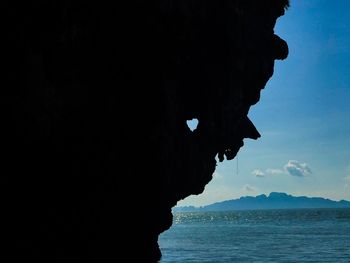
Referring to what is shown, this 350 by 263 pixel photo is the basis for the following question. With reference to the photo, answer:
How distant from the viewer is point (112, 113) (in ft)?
72.0

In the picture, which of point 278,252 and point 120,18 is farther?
point 278,252

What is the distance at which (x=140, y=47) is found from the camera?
21906 mm

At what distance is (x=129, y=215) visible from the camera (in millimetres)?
25047

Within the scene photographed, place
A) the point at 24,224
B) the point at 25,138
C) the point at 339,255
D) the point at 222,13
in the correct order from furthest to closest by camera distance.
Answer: the point at 339,255 < the point at 222,13 < the point at 24,224 < the point at 25,138

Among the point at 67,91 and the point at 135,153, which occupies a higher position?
the point at 67,91

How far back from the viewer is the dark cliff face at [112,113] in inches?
688

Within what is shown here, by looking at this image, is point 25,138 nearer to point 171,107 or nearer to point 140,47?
point 140,47

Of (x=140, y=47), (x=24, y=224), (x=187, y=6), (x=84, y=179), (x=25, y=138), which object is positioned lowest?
(x=24, y=224)

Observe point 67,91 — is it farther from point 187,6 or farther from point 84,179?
point 187,6

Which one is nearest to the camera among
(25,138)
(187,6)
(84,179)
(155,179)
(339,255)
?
(25,138)

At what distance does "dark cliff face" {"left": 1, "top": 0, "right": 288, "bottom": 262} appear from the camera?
688 inches

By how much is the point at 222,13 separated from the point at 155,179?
11.9 metres

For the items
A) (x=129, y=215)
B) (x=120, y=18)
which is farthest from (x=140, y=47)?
(x=129, y=215)

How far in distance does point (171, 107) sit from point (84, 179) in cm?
701
